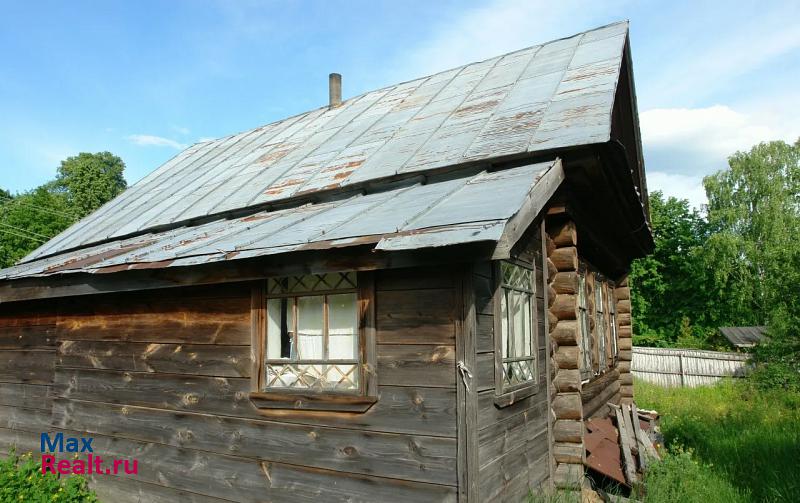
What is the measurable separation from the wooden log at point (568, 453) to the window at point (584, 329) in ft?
5.42

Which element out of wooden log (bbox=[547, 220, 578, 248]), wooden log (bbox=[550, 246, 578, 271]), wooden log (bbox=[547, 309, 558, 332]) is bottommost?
wooden log (bbox=[547, 309, 558, 332])

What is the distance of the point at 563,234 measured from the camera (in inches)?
245

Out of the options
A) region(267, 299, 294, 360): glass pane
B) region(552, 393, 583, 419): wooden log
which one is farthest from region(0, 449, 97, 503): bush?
region(552, 393, 583, 419): wooden log

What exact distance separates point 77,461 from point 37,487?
0.42 meters

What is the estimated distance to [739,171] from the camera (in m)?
33.3

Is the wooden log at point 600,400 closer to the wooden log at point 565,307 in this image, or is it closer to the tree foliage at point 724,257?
Answer: the wooden log at point 565,307

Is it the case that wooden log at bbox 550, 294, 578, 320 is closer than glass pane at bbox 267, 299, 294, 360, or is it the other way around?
glass pane at bbox 267, 299, 294, 360

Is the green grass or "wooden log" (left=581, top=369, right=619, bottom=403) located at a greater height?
"wooden log" (left=581, top=369, right=619, bottom=403)

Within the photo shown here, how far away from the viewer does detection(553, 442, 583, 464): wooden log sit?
18.9ft

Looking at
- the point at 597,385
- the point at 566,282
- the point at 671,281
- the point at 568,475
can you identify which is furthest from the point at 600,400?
the point at 671,281

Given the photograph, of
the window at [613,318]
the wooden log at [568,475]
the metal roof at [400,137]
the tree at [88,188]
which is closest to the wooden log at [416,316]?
the metal roof at [400,137]

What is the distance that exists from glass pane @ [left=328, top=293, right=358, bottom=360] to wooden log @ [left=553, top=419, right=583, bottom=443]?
99.1 inches

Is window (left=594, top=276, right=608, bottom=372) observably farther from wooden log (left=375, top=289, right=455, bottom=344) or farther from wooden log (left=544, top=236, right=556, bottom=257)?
wooden log (left=375, top=289, right=455, bottom=344)

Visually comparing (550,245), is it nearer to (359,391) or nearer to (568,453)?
(568,453)
